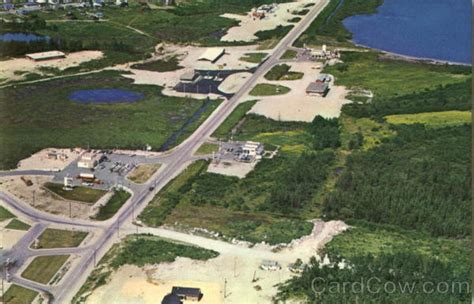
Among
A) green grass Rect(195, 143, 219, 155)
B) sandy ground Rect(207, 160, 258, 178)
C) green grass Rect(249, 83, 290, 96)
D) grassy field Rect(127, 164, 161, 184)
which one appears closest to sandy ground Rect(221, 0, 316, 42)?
green grass Rect(249, 83, 290, 96)

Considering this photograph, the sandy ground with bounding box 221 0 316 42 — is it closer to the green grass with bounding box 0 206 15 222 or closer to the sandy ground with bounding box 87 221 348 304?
the green grass with bounding box 0 206 15 222

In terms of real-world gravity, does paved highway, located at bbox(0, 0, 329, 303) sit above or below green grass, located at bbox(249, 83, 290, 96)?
below

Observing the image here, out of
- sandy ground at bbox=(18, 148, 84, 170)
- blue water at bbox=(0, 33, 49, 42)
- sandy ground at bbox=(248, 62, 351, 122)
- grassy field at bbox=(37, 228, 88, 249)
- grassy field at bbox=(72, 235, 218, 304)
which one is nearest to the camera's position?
grassy field at bbox=(72, 235, 218, 304)

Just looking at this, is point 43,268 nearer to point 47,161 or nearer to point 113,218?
point 113,218

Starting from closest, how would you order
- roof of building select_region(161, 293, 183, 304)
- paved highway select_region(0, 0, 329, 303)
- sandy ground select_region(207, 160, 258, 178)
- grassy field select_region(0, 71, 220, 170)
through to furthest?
roof of building select_region(161, 293, 183, 304)
paved highway select_region(0, 0, 329, 303)
sandy ground select_region(207, 160, 258, 178)
grassy field select_region(0, 71, 220, 170)

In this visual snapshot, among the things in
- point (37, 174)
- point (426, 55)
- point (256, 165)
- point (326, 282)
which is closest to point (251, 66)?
point (426, 55)

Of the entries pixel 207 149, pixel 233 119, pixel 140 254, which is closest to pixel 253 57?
pixel 233 119

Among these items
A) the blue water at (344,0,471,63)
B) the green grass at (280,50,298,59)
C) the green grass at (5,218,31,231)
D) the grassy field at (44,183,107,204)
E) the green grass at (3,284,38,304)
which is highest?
the blue water at (344,0,471,63)
